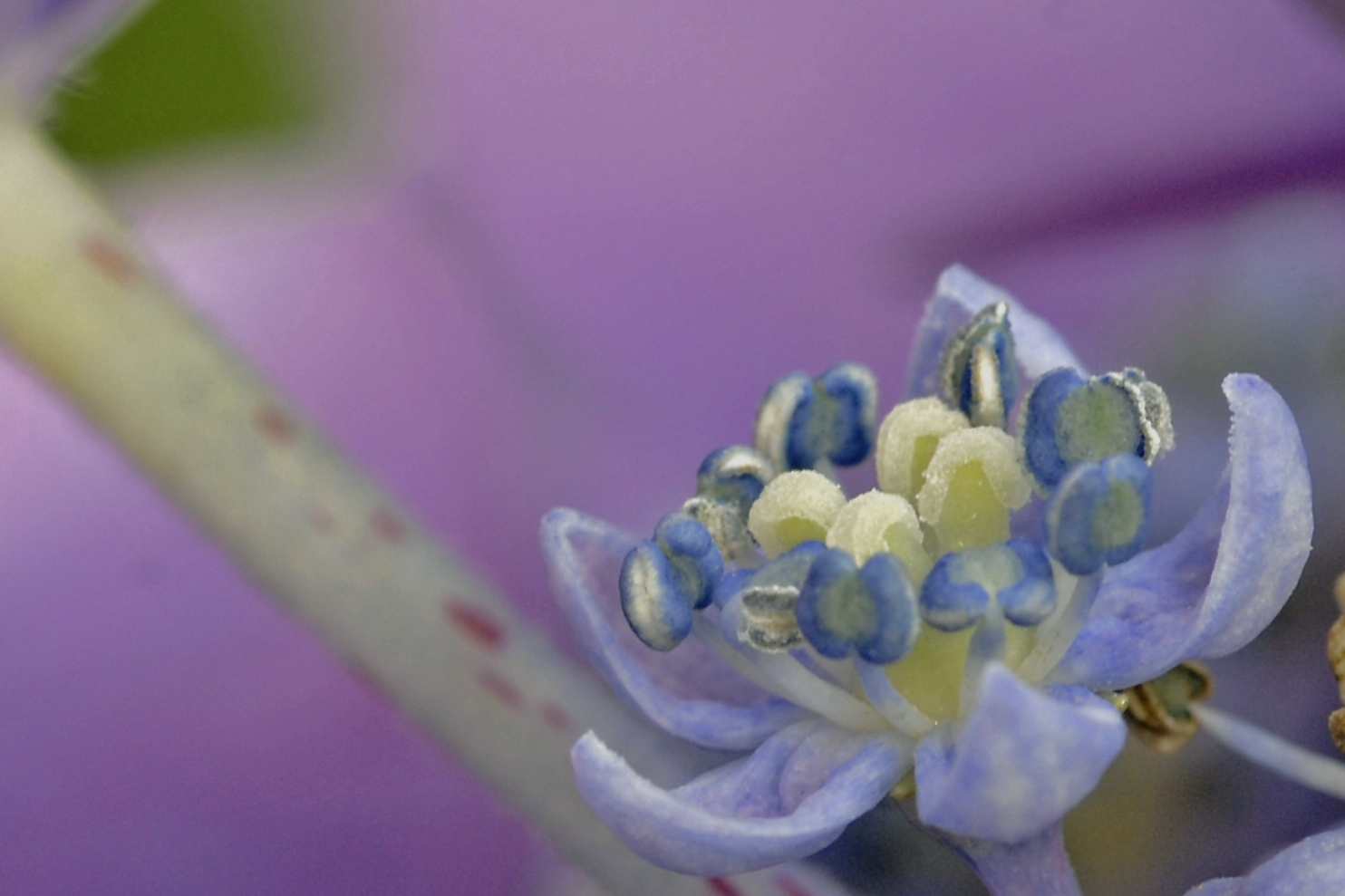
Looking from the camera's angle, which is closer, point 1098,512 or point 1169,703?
point 1098,512

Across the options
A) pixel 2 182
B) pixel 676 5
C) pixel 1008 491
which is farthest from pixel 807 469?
pixel 676 5

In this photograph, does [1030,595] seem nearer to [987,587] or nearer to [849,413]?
[987,587]

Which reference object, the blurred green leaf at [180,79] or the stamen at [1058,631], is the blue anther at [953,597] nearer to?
the stamen at [1058,631]

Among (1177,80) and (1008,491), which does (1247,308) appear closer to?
(1177,80)

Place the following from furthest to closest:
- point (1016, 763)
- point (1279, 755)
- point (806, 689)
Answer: point (1279, 755) → point (806, 689) → point (1016, 763)

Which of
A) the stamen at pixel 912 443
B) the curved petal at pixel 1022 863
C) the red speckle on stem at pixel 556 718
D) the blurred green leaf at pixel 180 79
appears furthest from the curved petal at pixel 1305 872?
the blurred green leaf at pixel 180 79

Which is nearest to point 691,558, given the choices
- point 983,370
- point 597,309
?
point 983,370
